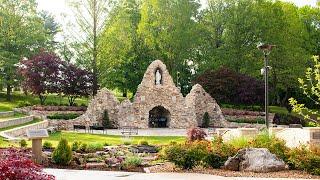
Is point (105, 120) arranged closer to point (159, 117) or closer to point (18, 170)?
point (159, 117)

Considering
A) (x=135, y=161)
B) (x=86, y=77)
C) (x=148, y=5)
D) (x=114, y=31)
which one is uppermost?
(x=148, y=5)

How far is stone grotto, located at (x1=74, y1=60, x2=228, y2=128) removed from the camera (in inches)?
1549

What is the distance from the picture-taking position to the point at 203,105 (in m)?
41.8

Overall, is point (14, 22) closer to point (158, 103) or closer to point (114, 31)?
point (114, 31)

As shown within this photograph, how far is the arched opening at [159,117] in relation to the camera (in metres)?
41.5

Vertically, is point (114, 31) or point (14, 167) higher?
point (114, 31)

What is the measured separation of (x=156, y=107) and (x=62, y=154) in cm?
2584

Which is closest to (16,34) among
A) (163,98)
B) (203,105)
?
(163,98)

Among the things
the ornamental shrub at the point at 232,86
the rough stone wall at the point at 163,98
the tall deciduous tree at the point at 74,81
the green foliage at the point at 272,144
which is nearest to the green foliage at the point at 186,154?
the green foliage at the point at 272,144

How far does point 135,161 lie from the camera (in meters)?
16.4

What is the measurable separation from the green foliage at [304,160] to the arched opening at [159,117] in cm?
2619

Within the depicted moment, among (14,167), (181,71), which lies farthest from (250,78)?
(14,167)

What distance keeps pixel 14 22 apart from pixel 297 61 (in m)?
27.3

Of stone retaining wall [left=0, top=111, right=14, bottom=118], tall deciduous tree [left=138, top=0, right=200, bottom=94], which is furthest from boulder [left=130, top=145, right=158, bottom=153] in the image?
tall deciduous tree [left=138, top=0, right=200, bottom=94]
